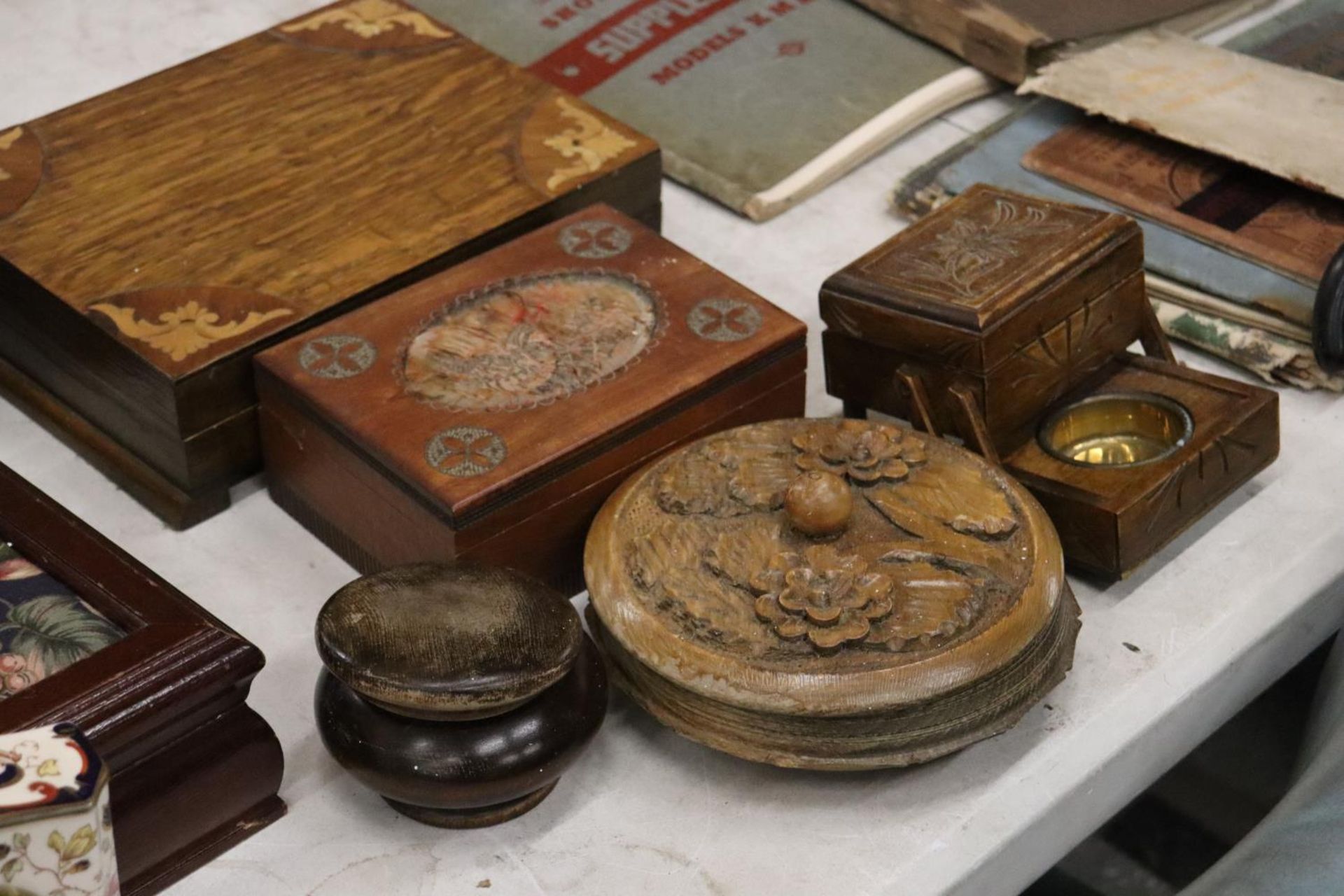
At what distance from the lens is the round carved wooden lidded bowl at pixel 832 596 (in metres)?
1.82

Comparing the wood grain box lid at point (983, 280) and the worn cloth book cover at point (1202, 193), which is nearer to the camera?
the wood grain box lid at point (983, 280)

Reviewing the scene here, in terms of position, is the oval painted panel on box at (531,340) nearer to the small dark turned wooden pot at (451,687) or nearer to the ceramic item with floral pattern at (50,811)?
the small dark turned wooden pot at (451,687)

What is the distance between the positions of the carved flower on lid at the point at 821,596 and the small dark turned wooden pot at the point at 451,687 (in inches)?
7.6

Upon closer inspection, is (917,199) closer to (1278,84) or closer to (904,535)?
(1278,84)

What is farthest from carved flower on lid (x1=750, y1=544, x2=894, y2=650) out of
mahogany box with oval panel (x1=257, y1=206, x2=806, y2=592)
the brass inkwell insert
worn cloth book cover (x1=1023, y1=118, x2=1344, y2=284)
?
worn cloth book cover (x1=1023, y1=118, x2=1344, y2=284)

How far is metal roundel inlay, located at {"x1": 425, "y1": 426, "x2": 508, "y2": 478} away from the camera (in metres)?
2.03

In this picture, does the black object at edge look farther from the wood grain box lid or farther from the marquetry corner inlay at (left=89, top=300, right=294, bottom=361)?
the marquetry corner inlay at (left=89, top=300, right=294, bottom=361)

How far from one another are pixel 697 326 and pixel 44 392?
852mm

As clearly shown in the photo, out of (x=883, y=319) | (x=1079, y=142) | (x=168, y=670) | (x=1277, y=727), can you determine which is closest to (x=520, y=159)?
(x=883, y=319)

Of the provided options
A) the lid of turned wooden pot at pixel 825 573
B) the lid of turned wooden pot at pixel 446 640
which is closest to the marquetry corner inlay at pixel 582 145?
the lid of turned wooden pot at pixel 825 573

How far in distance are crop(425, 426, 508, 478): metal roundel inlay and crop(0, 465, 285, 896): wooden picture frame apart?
0.31m

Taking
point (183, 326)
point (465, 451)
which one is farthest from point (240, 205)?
point (465, 451)

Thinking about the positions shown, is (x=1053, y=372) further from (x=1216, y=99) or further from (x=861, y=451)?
(x=1216, y=99)

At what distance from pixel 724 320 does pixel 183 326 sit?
2.06 feet
